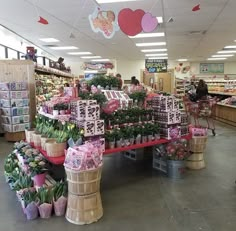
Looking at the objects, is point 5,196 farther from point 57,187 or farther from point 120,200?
point 120,200

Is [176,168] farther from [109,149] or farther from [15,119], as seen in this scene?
[15,119]

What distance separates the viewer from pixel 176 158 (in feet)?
14.3

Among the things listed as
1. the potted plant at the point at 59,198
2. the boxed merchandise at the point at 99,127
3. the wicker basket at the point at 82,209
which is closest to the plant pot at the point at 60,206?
the potted plant at the point at 59,198

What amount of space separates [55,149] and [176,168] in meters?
1.94

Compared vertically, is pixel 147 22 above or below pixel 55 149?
above

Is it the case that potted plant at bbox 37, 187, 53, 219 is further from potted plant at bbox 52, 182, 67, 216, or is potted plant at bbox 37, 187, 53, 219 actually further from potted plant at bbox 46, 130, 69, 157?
potted plant at bbox 46, 130, 69, 157

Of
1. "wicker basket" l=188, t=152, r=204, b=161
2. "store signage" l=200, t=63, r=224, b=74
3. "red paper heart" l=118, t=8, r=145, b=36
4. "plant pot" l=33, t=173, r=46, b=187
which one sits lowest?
"wicker basket" l=188, t=152, r=204, b=161

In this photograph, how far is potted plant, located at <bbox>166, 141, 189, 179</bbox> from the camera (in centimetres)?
434

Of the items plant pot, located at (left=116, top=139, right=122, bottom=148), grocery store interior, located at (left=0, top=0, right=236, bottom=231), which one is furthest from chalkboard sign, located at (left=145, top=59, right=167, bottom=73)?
plant pot, located at (left=116, top=139, right=122, bottom=148)

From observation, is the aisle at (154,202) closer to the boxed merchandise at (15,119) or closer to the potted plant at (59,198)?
the potted plant at (59,198)

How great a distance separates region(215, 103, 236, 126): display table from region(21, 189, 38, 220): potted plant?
28.1 feet

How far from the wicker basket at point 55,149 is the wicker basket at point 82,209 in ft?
1.93

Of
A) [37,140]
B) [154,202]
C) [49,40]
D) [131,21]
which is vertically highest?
[49,40]

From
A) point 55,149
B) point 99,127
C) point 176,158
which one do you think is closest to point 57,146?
point 55,149
